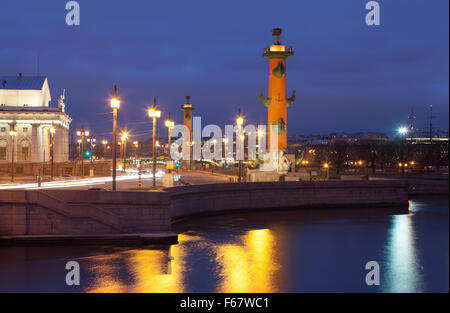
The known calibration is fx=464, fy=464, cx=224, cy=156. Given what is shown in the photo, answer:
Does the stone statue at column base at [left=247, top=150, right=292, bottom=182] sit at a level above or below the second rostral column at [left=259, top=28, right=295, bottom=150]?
below

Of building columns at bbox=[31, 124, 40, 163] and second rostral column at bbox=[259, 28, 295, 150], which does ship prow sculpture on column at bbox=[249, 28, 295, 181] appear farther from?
building columns at bbox=[31, 124, 40, 163]

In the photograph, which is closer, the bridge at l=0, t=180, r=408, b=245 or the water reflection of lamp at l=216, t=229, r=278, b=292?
the water reflection of lamp at l=216, t=229, r=278, b=292

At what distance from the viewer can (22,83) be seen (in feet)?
285

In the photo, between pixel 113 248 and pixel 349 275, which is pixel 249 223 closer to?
pixel 113 248

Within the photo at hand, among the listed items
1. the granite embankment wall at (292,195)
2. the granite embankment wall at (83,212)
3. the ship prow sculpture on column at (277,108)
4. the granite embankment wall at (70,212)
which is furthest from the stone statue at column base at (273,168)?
the granite embankment wall at (70,212)

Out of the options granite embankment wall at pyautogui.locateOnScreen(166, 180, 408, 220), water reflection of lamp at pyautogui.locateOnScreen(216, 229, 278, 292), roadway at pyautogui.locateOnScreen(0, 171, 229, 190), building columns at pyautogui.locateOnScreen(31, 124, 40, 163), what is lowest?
water reflection of lamp at pyautogui.locateOnScreen(216, 229, 278, 292)

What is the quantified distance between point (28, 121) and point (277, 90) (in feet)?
169

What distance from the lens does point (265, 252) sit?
915 inches

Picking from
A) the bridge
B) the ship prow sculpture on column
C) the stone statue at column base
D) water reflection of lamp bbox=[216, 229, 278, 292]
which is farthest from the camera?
the ship prow sculpture on column

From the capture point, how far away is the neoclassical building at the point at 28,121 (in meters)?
80.4

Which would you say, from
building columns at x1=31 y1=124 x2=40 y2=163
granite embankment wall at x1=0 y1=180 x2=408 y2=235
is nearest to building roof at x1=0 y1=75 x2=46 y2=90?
building columns at x1=31 y1=124 x2=40 y2=163

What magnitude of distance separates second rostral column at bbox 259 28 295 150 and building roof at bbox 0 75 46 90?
55173 millimetres

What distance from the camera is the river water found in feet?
55.5
